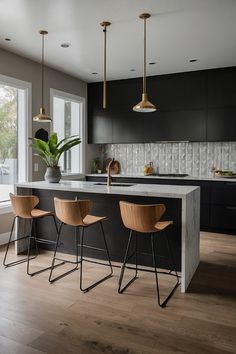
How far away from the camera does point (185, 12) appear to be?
3209mm

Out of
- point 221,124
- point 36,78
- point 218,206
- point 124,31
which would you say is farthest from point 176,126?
point 36,78

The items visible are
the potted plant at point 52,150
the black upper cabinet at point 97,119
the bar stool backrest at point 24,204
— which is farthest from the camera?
the black upper cabinet at point 97,119

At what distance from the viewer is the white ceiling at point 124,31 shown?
10.2ft

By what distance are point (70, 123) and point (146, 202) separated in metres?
3.34

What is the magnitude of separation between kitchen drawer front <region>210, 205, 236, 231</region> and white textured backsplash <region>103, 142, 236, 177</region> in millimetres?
874

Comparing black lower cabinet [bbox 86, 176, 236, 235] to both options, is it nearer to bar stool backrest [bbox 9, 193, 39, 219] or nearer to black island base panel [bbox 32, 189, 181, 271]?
black island base panel [bbox 32, 189, 181, 271]

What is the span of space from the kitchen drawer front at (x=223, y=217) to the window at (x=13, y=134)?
122 inches

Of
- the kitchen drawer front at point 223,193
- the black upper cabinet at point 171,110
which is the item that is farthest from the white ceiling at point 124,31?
the kitchen drawer front at point 223,193

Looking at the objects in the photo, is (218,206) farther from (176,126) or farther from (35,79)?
(35,79)

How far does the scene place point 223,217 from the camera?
16.5ft

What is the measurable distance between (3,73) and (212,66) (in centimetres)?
331

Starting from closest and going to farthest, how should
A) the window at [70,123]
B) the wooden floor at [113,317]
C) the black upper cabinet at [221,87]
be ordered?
the wooden floor at [113,317] < the black upper cabinet at [221,87] < the window at [70,123]

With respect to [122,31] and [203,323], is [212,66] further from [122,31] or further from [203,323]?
[203,323]

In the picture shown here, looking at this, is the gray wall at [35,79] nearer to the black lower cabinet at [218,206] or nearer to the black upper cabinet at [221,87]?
the black upper cabinet at [221,87]
